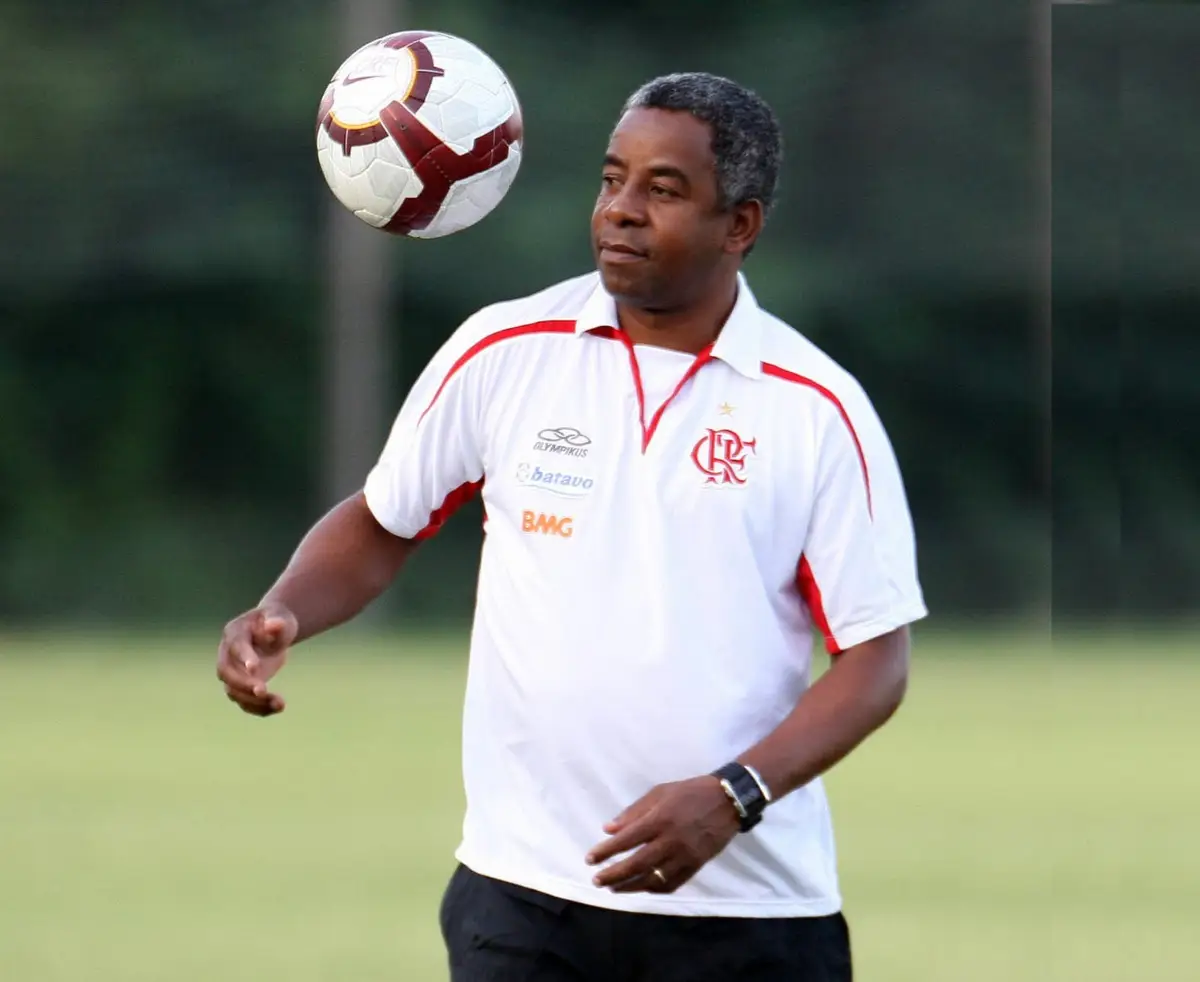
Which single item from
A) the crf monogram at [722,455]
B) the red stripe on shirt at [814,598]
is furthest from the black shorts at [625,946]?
the crf monogram at [722,455]

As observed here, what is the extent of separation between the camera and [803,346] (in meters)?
3.62

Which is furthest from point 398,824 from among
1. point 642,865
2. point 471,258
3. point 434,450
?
point 471,258

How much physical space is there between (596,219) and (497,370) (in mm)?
282

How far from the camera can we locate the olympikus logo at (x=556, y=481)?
11.5 ft

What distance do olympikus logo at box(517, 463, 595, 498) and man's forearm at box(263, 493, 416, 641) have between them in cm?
33

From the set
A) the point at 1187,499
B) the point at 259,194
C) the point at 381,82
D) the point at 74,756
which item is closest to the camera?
the point at 381,82

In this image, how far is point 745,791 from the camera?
3.30 m

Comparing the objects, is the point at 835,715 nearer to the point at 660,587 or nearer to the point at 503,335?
the point at 660,587

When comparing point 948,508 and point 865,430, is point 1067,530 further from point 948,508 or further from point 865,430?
point 865,430

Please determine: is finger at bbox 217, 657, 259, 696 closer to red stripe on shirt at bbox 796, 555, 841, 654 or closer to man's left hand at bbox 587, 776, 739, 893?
man's left hand at bbox 587, 776, 739, 893

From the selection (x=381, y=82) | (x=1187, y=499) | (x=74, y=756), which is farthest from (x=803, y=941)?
(x=1187, y=499)

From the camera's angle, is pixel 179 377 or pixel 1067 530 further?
pixel 179 377

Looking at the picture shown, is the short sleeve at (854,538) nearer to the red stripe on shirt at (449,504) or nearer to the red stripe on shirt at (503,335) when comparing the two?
the red stripe on shirt at (503,335)

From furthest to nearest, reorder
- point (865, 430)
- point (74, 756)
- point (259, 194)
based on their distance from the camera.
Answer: point (259, 194) < point (74, 756) < point (865, 430)
